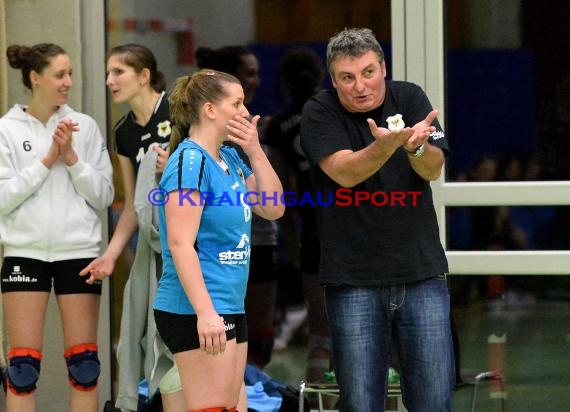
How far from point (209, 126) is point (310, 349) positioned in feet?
6.50

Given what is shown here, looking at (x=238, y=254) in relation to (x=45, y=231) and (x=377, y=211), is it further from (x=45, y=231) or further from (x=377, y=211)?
(x=45, y=231)

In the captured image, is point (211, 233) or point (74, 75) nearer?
point (211, 233)

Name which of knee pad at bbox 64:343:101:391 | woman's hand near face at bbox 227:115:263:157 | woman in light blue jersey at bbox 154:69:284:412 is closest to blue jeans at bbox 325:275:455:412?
woman in light blue jersey at bbox 154:69:284:412

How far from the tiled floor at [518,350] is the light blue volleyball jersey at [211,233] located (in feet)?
6.13

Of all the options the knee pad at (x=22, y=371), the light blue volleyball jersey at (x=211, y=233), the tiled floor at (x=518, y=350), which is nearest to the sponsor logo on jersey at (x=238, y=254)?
the light blue volleyball jersey at (x=211, y=233)

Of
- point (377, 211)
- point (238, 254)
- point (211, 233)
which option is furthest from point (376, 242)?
point (211, 233)

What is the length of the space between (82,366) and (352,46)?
6.61 ft

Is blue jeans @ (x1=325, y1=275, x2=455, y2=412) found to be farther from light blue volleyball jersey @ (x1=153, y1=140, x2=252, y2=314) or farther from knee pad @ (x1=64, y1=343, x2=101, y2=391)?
knee pad @ (x1=64, y1=343, x2=101, y2=391)

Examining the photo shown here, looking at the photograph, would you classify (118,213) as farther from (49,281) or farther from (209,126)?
(209,126)

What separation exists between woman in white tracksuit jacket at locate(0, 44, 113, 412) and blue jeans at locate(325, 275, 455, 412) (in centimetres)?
142

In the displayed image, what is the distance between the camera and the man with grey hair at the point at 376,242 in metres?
4.23

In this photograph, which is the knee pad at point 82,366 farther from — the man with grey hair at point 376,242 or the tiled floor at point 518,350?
the tiled floor at point 518,350

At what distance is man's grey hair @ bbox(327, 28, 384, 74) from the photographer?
4230 mm

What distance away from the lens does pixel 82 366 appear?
5.19m
